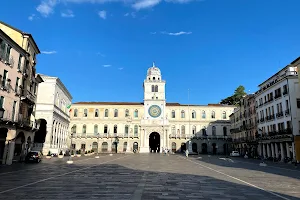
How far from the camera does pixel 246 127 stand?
62594mm

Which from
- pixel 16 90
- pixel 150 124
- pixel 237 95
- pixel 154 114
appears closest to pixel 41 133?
pixel 16 90

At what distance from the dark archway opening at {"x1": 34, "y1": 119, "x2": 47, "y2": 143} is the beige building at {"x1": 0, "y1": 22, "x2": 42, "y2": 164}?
10935 mm

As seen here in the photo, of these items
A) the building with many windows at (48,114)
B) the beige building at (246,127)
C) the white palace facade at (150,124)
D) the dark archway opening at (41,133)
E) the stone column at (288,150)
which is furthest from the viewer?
the white palace facade at (150,124)

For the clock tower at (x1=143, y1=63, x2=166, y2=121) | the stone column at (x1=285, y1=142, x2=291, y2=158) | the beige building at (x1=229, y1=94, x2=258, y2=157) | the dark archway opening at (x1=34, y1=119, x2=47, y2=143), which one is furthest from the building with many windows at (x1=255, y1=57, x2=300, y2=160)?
the dark archway opening at (x1=34, y1=119, x2=47, y2=143)

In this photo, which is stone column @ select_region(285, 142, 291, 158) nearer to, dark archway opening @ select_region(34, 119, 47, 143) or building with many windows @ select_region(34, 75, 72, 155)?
building with many windows @ select_region(34, 75, 72, 155)

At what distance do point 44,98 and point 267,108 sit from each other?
42.9 meters

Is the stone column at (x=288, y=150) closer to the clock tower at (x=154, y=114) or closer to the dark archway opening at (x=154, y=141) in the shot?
the clock tower at (x=154, y=114)

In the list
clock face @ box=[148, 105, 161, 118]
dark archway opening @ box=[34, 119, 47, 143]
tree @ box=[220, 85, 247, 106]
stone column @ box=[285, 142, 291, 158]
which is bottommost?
stone column @ box=[285, 142, 291, 158]

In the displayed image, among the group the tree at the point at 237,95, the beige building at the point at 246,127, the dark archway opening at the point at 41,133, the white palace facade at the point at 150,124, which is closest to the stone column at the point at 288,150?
the beige building at the point at 246,127

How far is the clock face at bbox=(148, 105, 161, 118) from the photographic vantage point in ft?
276

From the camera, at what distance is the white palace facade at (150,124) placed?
8225 cm

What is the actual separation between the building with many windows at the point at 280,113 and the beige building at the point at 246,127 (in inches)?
208

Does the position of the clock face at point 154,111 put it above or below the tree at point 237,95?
below

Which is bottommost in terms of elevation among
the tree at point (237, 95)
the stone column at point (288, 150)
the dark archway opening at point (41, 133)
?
the stone column at point (288, 150)
